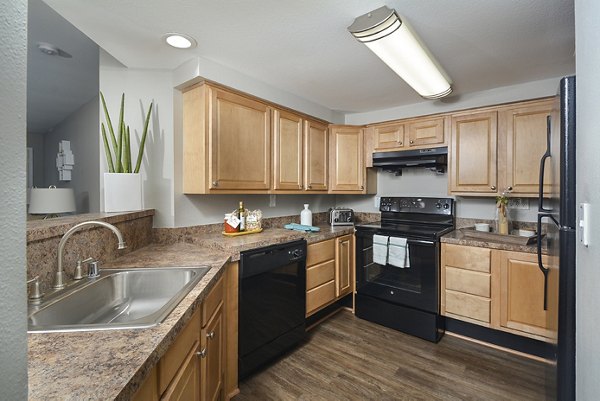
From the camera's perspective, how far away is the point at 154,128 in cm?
211

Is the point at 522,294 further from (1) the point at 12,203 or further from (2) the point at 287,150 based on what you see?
(1) the point at 12,203

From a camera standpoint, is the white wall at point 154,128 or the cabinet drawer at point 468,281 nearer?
the white wall at point 154,128

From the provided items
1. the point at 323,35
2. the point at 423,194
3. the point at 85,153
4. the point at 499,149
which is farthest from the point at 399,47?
the point at 85,153

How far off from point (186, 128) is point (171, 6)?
0.85m

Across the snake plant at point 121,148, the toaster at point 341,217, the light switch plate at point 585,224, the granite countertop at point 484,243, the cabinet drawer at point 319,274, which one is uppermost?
the snake plant at point 121,148

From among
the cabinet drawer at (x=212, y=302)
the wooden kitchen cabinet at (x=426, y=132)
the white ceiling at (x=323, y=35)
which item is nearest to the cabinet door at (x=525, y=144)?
the white ceiling at (x=323, y=35)

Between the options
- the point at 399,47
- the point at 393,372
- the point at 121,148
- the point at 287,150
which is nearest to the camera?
the point at 399,47

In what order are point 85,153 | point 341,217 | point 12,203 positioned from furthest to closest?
point 85,153 → point 341,217 → point 12,203

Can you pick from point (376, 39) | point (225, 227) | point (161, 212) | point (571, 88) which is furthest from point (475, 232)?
point (161, 212)

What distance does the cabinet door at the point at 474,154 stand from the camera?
243cm

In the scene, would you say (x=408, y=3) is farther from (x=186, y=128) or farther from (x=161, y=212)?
(x=161, y=212)

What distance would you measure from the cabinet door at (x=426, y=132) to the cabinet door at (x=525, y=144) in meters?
0.49

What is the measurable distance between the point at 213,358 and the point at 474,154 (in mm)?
2610

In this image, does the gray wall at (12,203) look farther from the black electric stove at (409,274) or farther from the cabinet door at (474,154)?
the cabinet door at (474,154)
